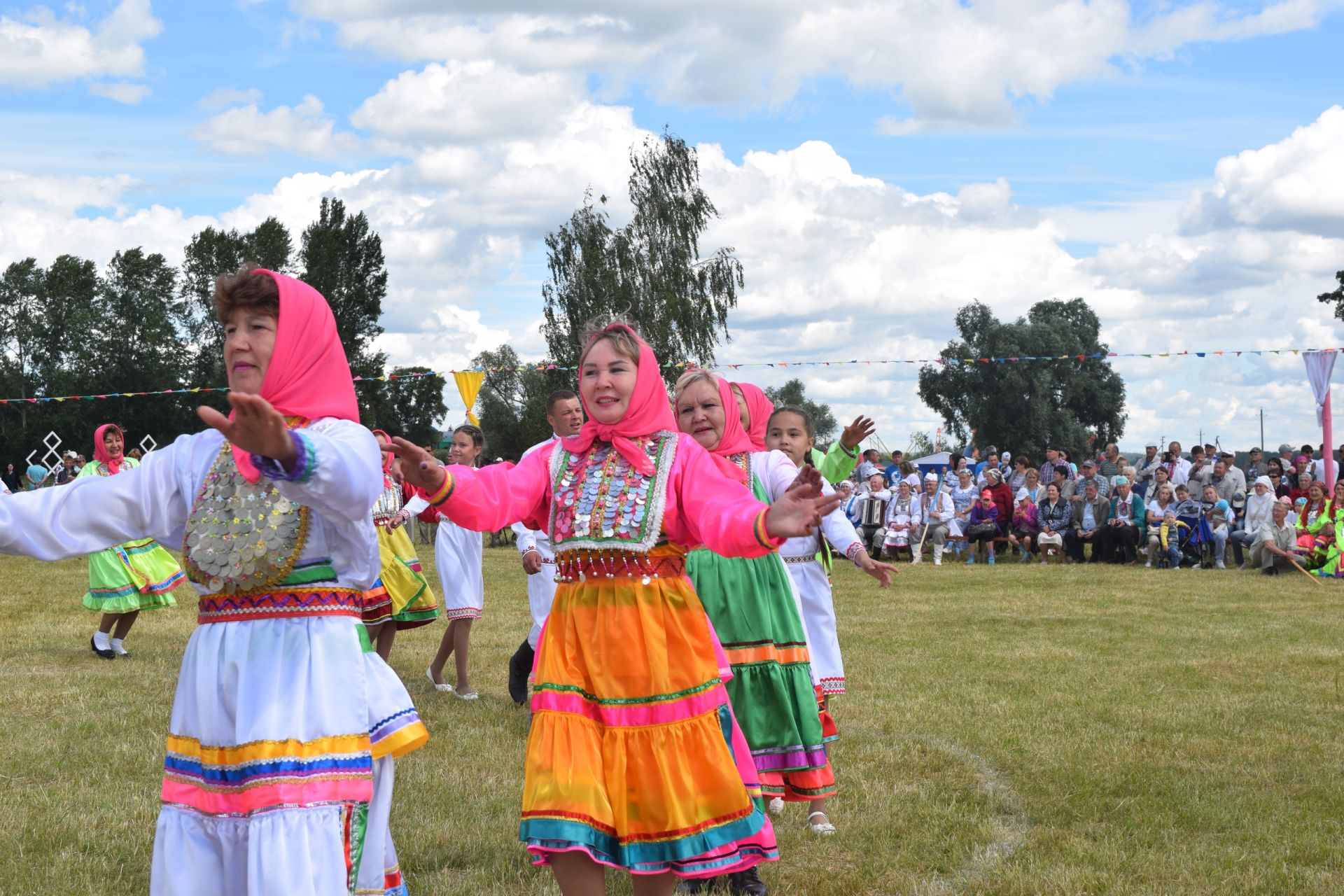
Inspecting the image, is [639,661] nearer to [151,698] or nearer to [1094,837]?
[1094,837]

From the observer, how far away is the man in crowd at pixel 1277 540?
18906mm

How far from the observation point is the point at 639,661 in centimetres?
406

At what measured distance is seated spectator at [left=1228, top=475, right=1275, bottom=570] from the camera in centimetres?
1939

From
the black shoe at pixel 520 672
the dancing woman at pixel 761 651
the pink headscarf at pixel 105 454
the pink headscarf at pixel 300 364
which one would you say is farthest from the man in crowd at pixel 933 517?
the pink headscarf at pixel 300 364

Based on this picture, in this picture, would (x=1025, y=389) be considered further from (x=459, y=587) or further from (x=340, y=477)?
(x=340, y=477)

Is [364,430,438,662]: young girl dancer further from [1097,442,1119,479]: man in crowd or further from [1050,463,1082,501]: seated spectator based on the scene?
[1097,442,1119,479]: man in crowd

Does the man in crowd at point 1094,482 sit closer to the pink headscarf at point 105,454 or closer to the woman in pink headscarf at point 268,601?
the pink headscarf at point 105,454

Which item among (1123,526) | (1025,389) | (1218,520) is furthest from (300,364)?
(1025,389)

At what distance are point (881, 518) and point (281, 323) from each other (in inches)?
807

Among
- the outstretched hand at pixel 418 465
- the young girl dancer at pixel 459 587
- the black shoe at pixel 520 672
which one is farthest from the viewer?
the young girl dancer at pixel 459 587

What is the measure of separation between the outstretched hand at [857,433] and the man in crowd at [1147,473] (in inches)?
632

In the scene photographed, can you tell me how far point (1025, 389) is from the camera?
5906 cm

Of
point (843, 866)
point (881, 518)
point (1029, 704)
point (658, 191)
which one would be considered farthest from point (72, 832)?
point (658, 191)

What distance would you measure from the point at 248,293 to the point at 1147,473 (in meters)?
20.3
